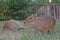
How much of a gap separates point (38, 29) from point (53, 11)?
16.0 feet

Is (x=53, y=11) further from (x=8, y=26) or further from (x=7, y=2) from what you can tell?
(x=8, y=26)

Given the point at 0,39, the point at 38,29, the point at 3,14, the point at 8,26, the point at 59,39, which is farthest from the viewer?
the point at 3,14

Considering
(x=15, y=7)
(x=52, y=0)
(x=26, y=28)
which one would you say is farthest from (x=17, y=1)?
(x=26, y=28)

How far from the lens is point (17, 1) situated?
1087cm

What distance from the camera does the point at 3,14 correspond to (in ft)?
35.4

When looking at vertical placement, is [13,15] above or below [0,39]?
below

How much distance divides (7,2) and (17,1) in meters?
0.48

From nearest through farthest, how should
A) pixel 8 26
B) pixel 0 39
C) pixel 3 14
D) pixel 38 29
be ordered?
pixel 0 39 < pixel 38 29 < pixel 8 26 < pixel 3 14

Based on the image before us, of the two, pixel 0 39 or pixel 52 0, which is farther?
pixel 52 0

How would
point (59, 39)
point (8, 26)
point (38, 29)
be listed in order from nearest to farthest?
point (59, 39) → point (38, 29) → point (8, 26)

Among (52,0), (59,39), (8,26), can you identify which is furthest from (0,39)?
(52,0)

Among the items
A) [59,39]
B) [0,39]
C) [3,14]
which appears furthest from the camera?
[3,14]

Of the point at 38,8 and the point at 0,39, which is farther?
the point at 38,8

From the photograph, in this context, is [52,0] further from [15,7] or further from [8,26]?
[8,26]
